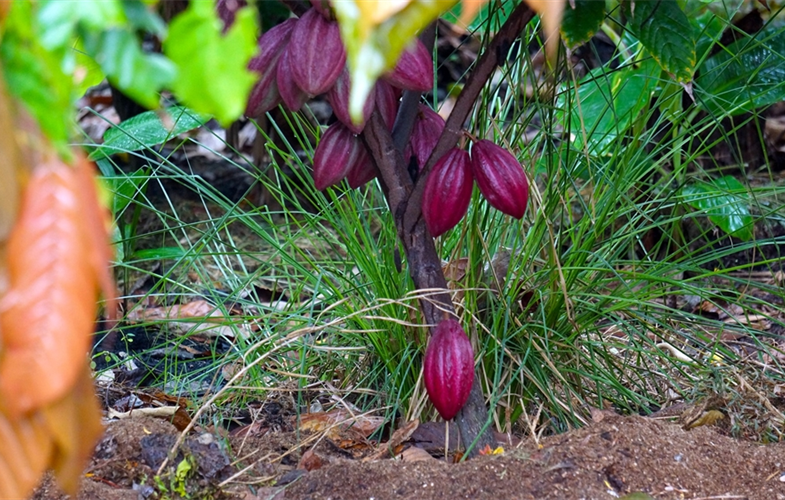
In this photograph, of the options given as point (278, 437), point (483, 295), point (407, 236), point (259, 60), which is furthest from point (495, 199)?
point (278, 437)

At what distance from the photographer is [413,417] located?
1181 mm

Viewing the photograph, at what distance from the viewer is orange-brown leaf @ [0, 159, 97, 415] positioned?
0.30 m

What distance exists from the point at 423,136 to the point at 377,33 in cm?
65

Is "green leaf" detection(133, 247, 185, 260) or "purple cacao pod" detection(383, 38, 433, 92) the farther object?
"green leaf" detection(133, 247, 185, 260)

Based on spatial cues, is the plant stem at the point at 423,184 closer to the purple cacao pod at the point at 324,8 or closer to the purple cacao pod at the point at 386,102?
the purple cacao pod at the point at 386,102

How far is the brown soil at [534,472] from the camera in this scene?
0.88m

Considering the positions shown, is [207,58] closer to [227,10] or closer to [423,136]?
[227,10]

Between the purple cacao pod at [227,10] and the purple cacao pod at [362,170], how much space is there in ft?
0.73

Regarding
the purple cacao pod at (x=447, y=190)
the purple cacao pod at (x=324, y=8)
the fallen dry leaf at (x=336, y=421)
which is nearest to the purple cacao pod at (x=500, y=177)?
the purple cacao pod at (x=447, y=190)

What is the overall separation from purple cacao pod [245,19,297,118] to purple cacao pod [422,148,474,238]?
206 mm

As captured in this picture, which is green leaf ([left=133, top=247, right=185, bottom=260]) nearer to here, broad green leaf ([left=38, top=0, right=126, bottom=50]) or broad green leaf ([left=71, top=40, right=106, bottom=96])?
broad green leaf ([left=71, top=40, right=106, bottom=96])

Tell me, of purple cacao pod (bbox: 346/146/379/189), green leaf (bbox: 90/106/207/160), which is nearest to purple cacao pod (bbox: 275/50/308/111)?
purple cacao pod (bbox: 346/146/379/189)

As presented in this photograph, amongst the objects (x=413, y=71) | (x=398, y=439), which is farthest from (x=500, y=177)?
(x=398, y=439)

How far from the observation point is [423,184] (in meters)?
0.93
